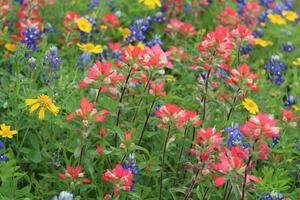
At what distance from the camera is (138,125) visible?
326cm

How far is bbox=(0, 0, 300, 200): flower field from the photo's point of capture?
2.68m

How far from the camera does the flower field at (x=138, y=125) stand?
2.68 metres

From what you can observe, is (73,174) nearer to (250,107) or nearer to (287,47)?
(250,107)

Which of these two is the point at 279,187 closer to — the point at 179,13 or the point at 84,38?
the point at 84,38

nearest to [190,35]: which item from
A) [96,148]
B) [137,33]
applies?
[137,33]

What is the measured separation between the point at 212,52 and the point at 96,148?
0.76m

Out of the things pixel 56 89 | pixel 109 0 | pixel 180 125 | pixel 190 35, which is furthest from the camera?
pixel 109 0

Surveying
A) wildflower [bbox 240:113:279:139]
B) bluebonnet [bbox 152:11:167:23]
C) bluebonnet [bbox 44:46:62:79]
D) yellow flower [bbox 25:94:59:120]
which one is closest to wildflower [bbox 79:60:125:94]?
yellow flower [bbox 25:94:59:120]

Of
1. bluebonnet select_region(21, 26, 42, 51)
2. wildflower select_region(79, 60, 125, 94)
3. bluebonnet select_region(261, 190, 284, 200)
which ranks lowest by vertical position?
bluebonnet select_region(261, 190, 284, 200)

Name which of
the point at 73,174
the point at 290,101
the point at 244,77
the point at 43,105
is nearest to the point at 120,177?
the point at 73,174

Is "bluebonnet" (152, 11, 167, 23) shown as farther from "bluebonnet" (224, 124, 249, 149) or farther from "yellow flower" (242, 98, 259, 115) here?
"bluebonnet" (224, 124, 249, 149)

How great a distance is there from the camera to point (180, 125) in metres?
2.72

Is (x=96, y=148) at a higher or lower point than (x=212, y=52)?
lower

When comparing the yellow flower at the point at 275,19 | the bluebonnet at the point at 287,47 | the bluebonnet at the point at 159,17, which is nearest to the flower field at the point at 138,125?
the bluebonnet at the point at 287,47
